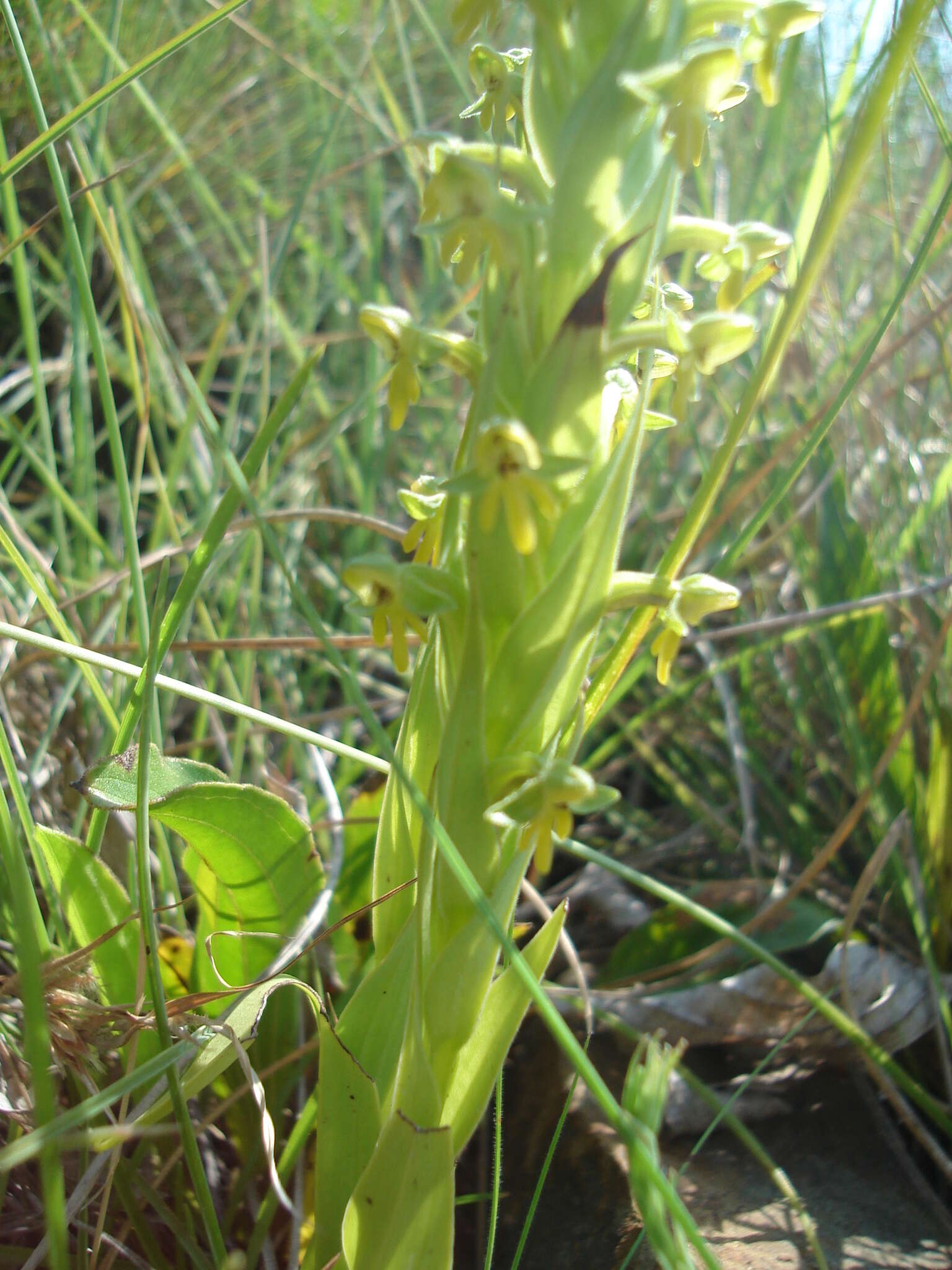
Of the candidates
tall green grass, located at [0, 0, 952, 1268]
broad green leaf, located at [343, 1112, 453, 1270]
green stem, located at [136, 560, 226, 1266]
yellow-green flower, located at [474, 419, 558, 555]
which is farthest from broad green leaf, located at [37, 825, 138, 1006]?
yellow-green flower, located at [474, 419, 558, 555]

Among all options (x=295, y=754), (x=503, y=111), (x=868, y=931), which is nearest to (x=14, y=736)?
(x=295, y=754)

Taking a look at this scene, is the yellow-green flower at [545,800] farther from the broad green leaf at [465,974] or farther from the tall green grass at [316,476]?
the tall green grass at [316,476]

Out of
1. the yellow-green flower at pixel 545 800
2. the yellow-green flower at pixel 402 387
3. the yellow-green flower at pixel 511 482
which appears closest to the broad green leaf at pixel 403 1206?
the yellow-green flower at pixel 545 800

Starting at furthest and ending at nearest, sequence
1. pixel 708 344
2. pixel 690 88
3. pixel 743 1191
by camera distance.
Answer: pixel 743 1191
pixel 708 344
pixel 690 88

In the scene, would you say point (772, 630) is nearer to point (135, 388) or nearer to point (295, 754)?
point (295, 754)

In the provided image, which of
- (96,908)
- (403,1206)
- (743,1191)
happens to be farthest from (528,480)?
(743,1191)

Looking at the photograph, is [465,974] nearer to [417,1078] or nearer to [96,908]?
[417,1078]

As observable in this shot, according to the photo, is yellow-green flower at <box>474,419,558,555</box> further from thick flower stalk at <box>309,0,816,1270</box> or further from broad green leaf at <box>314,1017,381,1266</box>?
broad green leaf at <box>314,1017,381,1266</box>
